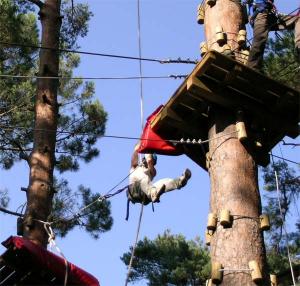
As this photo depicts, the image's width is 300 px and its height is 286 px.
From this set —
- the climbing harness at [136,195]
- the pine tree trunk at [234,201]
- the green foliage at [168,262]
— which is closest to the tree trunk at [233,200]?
the pine tree trunk at [234,201]

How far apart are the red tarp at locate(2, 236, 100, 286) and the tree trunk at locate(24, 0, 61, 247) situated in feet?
5.32

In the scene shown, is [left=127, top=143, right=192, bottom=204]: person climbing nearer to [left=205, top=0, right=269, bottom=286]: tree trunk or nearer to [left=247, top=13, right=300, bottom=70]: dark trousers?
[left=205, top=0, right=269, bottom=286]: tree trunk

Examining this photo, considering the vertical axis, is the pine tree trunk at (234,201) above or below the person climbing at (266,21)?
below

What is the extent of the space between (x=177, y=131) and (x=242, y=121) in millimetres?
764

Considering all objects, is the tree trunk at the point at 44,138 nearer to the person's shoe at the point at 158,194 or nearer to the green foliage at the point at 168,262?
the person's shoe at the point at 158,194

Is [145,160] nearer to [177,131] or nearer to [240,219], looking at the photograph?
[177,131]

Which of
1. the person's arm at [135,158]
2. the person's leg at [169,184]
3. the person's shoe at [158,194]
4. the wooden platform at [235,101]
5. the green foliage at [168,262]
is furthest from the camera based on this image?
the green foliage at [168,262]

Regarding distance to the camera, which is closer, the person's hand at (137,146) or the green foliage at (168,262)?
the person's hand at (137,146)

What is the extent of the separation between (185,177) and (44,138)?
78.4 inches

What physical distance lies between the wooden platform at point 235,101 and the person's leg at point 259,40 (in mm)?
288

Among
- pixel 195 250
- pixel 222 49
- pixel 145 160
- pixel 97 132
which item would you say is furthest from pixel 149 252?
pixel 222 49

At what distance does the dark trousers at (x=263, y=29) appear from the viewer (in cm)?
523

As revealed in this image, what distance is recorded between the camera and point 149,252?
13414 millimetres

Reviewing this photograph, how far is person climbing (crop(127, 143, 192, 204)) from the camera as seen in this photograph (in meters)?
5.43
